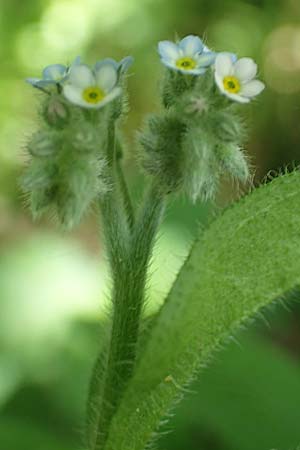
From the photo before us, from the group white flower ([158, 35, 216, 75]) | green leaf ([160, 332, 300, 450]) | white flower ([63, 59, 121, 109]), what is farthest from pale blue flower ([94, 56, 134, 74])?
green leaf ([160, 332, 300, 450])

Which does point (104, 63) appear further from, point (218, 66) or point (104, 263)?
point (104, 263)

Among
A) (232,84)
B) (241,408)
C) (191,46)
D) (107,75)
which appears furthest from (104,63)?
(241,408)

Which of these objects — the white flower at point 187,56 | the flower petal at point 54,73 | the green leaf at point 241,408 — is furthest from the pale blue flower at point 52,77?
the green leaf at point 241,408

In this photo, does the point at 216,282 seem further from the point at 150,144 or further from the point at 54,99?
the point at 54,99

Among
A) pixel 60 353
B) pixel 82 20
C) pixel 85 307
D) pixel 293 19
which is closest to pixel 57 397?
pixel 60 353

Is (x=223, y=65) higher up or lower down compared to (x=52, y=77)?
higher up
